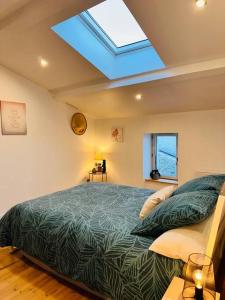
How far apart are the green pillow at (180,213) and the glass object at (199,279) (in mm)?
287

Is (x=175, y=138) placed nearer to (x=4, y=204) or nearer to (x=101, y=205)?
(x=101, y=205)

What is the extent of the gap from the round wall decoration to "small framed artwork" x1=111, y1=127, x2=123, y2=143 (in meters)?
0.69

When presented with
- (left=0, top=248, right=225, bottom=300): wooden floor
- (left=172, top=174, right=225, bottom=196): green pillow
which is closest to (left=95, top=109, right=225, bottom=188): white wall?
(left=172, top=174, right=225, bottom=196): green pillow

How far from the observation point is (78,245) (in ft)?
5.50

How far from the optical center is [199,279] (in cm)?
102

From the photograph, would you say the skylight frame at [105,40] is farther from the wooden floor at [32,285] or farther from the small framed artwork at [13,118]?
the wooden floor at [32,285]

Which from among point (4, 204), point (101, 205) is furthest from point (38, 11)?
point (4, 204)

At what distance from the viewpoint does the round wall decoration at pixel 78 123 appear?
460 centimetres

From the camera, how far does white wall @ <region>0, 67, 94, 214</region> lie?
3447 mm

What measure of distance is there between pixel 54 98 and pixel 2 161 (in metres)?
1.58

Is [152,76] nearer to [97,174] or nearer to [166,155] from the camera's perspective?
[166,155]

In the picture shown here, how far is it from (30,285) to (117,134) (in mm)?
3395

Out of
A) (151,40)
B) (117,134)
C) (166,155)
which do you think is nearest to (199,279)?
(151,40)

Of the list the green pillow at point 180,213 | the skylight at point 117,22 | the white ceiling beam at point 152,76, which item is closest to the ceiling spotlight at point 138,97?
the white ceiling beam at point 152,76
